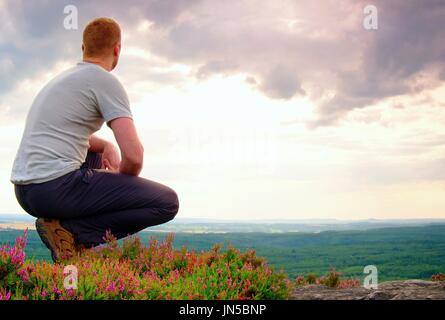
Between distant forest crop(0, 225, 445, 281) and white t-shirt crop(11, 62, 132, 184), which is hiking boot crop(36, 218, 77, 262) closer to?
white t-shirt crop(11, 62, 132, 184)

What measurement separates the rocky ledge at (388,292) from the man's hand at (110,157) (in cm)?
317

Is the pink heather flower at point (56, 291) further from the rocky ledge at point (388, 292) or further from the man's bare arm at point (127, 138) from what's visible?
the rocky ledge at point (388, 292)

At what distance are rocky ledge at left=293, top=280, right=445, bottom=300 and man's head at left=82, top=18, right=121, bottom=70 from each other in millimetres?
4055

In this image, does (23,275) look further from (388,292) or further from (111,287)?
(388,292)

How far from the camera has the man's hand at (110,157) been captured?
8023 millimetres

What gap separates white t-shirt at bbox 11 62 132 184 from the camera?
6980mm

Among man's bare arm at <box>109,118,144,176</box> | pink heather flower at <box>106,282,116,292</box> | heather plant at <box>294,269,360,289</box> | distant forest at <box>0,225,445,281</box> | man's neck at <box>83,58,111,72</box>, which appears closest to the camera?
pink heather flower at <box>106,282,116,292</box>
